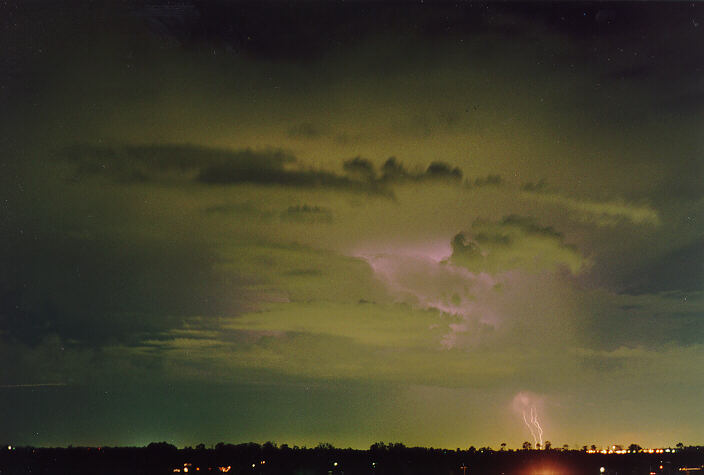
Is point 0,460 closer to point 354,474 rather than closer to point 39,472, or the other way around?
point 39,472

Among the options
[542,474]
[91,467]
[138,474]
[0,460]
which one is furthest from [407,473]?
[0,460]

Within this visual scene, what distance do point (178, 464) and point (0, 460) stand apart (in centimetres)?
4191

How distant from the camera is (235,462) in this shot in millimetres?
199875

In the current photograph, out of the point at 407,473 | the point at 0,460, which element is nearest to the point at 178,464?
the point at 0,460

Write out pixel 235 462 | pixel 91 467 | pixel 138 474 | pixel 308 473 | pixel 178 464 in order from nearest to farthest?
pixel 138 474 → pixel 308 473 → pixel 91 467 → pixel 178 464 → pixel 235 462

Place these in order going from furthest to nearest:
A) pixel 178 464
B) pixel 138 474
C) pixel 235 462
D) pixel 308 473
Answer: pixel 235 462 < pixel 178 464 < pixel 308 473 < pixel 138 474

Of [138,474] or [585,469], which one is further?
[585,469]

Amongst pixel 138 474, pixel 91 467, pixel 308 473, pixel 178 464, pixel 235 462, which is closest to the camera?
pixel 138 474

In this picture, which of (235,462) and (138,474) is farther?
(235,462)

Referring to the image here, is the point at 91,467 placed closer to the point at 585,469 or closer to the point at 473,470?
the point at 473,470

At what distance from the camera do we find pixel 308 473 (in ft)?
510

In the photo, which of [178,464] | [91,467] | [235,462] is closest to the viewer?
[91,467]

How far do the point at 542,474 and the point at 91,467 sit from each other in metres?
95.2

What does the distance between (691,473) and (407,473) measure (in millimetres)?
54248
